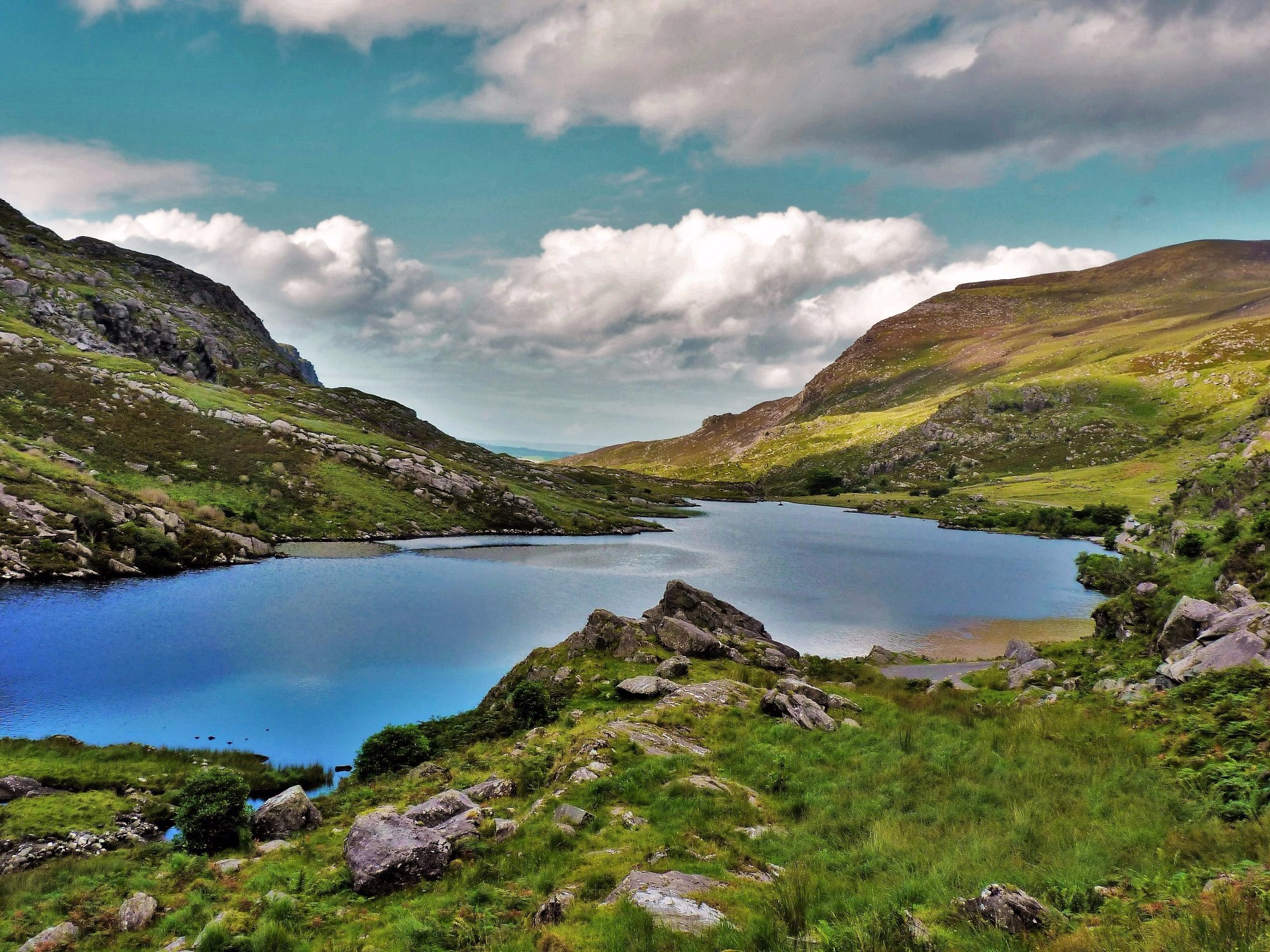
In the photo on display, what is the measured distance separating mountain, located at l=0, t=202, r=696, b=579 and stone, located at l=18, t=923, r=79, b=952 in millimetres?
52001

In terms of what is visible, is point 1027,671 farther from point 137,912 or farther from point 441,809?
point 137,912

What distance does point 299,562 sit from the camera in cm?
7262

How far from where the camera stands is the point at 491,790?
19.8 meters

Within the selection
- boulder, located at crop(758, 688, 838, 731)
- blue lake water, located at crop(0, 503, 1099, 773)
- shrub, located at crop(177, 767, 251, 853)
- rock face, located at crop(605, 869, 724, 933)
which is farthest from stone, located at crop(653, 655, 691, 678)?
rock face, located at crop(605, 869, 724, 933)

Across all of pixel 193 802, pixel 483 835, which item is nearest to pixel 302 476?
pixel 193 802

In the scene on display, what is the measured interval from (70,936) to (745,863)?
50.6ft

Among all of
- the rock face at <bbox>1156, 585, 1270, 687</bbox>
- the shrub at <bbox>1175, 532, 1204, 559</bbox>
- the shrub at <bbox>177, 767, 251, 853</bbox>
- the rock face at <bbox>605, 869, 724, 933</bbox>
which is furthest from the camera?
the shrub at <bbox>1175, 532, 1204, 559</bbox>

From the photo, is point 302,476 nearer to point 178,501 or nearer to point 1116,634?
point 178,501

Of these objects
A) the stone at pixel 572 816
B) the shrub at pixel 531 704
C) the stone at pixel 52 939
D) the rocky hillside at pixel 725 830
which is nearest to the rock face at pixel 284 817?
the rocky hillside at pixel 725 830

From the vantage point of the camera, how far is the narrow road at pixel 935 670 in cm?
4050

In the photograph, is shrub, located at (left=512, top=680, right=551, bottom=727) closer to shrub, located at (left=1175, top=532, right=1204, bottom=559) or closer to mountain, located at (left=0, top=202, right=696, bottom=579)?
shrub, located at (left=1175, top=532, right=1204, bottom=559)

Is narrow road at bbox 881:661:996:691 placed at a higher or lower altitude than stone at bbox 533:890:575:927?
lower

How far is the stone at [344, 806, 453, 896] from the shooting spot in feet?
46.8

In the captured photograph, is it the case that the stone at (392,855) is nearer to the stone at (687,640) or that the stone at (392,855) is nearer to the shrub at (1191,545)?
the stone at (687,640)
